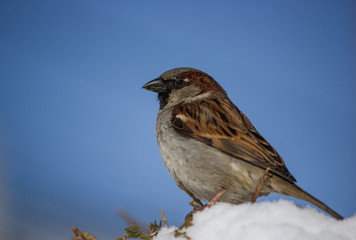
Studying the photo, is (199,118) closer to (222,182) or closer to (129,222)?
(222,182)

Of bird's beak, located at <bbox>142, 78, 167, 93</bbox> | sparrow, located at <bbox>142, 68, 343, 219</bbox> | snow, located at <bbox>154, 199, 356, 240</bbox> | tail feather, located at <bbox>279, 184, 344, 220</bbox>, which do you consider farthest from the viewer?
bird's beak, located at <bbox>142, 78, 167, 93</bbox>

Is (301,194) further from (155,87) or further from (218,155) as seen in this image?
(155,87)

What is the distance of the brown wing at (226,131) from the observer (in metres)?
2.03

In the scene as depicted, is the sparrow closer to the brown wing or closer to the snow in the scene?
the brown wing

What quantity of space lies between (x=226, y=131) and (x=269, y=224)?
3.38 feet

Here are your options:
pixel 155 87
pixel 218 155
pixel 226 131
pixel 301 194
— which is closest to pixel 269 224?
pixel 301 194

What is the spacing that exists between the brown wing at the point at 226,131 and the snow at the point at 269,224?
0.58 metres

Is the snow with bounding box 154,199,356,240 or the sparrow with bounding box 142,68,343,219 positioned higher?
the sparrow with bounding box 142,68,343,219

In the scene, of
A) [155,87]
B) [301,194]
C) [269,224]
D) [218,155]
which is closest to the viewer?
[269,224]

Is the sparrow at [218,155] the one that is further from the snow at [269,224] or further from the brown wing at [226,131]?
the snow at [269,224]

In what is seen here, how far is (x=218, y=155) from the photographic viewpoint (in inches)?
82.0

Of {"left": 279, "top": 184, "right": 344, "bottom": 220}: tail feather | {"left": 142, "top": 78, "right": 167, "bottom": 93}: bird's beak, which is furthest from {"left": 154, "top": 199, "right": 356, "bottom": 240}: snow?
{"left": 142, "top": 78, "right": 167, "bottom": 93}: bird's beak

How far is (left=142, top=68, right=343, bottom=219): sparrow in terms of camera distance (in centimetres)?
198

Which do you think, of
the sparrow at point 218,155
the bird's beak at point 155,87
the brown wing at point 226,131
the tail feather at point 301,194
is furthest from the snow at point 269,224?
the bird's beak at point 155,87
